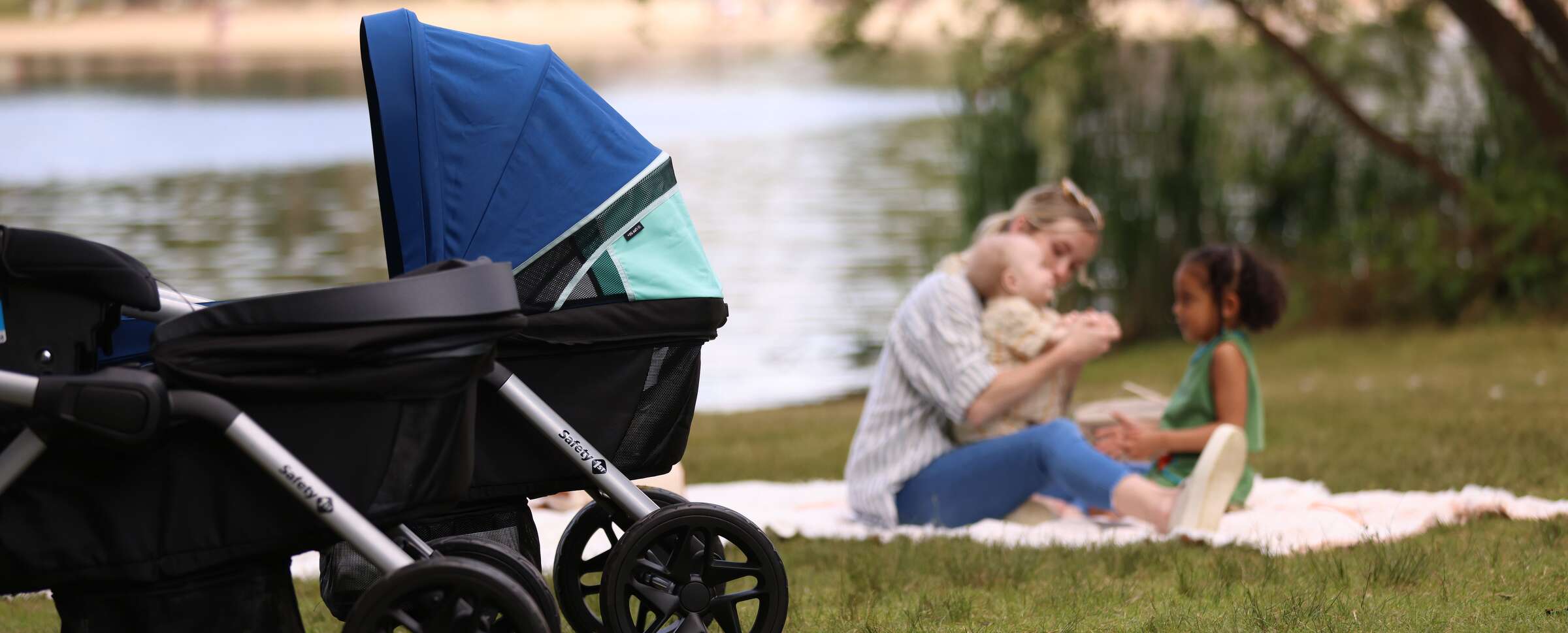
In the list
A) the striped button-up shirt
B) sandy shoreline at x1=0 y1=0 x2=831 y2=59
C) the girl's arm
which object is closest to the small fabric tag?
the striped button-up shirt

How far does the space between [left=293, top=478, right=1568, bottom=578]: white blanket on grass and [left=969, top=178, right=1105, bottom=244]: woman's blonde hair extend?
2.92 ft

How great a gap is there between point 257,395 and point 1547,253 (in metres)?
9.29

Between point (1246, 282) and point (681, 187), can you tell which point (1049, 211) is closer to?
point (1246, 282)

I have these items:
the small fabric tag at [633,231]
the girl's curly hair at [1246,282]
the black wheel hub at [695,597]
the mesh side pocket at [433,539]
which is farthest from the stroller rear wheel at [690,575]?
the girl's curly hair at [1246,282]

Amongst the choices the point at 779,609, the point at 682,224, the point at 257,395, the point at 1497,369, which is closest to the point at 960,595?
the point at 779,609

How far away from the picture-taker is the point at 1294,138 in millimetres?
11578

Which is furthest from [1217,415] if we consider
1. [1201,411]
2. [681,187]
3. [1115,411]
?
[681,187]

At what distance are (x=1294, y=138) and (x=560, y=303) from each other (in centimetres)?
964

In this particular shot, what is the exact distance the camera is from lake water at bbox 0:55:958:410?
511 inches

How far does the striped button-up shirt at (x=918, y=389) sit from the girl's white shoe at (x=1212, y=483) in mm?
617

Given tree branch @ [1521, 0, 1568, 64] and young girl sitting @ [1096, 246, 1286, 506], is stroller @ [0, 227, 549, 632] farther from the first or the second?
tree branch @ [1521, 0, 1568, 64]

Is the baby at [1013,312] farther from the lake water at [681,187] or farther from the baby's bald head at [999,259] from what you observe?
the lake water at [681,187]

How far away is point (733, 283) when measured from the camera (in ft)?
48.5

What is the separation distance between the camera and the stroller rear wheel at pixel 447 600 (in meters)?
2.55
